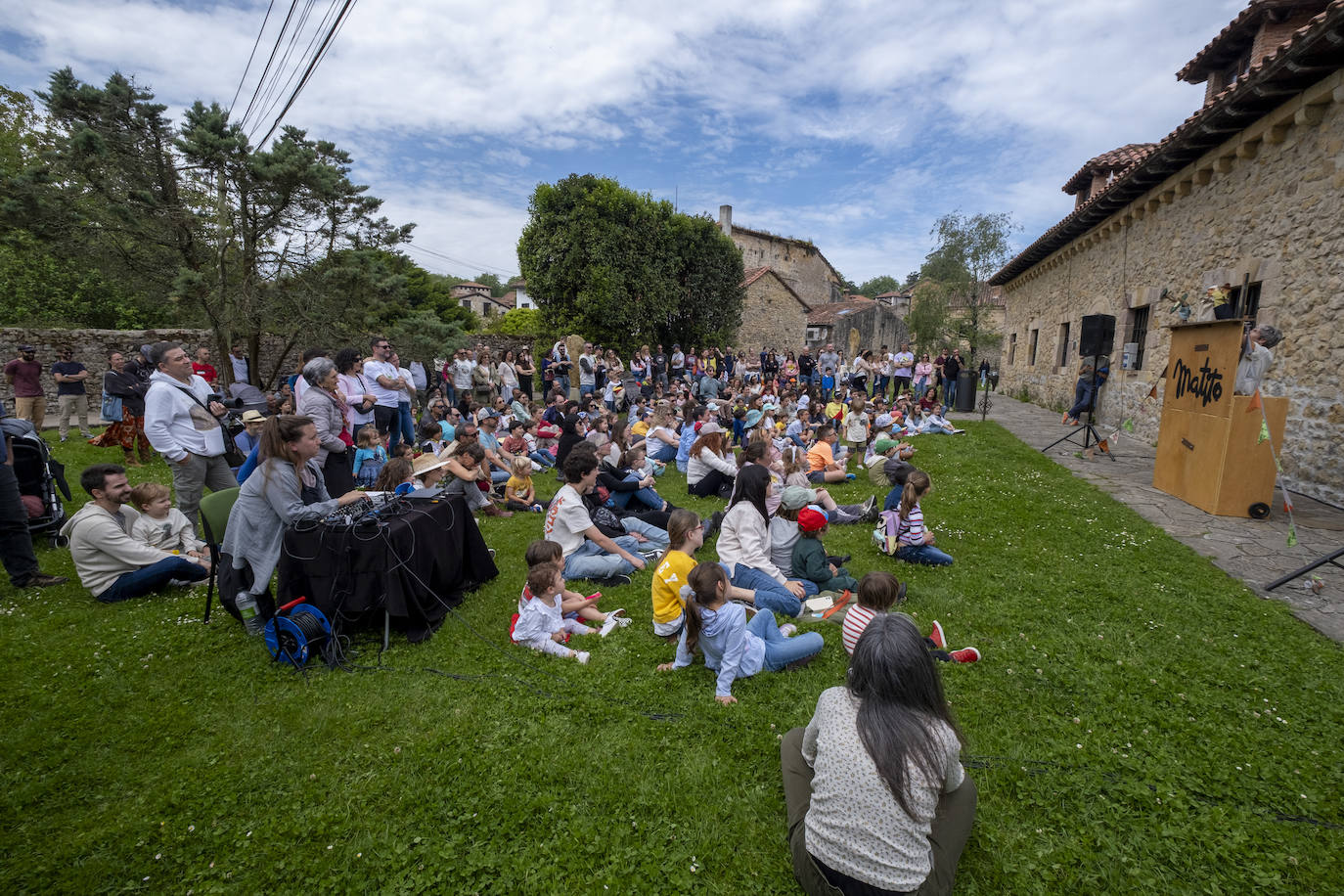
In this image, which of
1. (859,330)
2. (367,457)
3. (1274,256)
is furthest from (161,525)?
(859,330)

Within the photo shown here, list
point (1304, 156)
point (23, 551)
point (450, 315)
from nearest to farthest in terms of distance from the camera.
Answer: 1. point (23, 551)
2. point (1304, 156)
3. point (450, 315)

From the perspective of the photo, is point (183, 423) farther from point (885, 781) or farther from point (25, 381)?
point (25, 381)

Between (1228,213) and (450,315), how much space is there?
3555 centimetres

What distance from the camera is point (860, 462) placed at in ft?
35.2

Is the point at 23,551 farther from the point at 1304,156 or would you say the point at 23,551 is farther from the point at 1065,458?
the point at 1304,156

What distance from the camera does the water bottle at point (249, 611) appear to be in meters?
4.28

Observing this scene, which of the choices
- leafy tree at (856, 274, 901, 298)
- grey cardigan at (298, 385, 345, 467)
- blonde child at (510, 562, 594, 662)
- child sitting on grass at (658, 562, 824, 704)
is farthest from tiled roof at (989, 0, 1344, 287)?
leafy tree at (856, 274, 901, 298)

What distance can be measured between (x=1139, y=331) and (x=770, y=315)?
69.8 feet

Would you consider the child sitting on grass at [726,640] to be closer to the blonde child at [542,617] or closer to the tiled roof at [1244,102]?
the blonde child at [542,617]

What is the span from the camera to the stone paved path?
16.0 feet

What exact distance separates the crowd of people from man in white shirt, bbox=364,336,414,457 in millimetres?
38

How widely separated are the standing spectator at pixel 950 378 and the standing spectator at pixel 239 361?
18.4 m

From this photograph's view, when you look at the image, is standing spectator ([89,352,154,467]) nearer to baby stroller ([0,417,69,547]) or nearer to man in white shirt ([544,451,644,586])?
baby stroller ([0,417,69,547])

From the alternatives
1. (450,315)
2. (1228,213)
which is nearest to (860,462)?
(1228,213)
